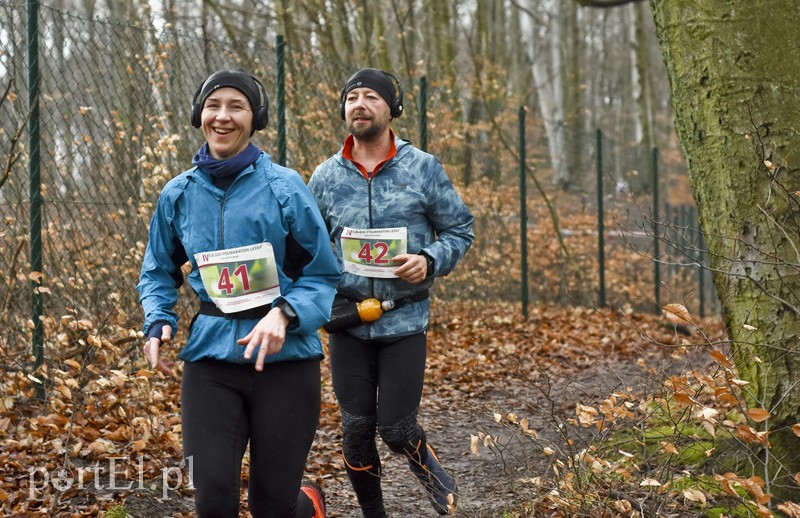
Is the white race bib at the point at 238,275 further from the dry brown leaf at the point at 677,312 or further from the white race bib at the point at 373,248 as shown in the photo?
the dry brown leaf at the point at 677,312

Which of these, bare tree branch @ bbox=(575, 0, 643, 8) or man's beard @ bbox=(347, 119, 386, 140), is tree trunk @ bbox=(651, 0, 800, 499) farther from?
bare tree branch @ bbox=(575, 0, 643, 8)

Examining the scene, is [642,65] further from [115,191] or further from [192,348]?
[192,348]

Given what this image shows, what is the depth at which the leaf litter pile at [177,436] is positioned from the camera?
13.9 feet

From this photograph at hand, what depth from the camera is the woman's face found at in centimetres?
346

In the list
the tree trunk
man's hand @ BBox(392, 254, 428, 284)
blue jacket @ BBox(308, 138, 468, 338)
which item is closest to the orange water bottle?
blue jacket @ BBox(308, 138, 468, 338)

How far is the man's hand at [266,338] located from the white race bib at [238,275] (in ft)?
0.64

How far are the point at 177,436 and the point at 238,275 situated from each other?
267cm

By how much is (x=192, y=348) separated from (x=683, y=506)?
215cm

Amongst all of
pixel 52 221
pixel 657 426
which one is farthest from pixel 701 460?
pixel 52 221

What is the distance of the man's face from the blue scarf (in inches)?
43.0

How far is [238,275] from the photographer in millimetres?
3379

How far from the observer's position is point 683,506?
4.00 metres

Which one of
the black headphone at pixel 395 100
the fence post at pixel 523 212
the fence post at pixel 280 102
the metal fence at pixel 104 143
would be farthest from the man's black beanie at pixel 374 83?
the fence post at pixel 523 212

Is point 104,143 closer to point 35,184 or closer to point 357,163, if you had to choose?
point 35,184
